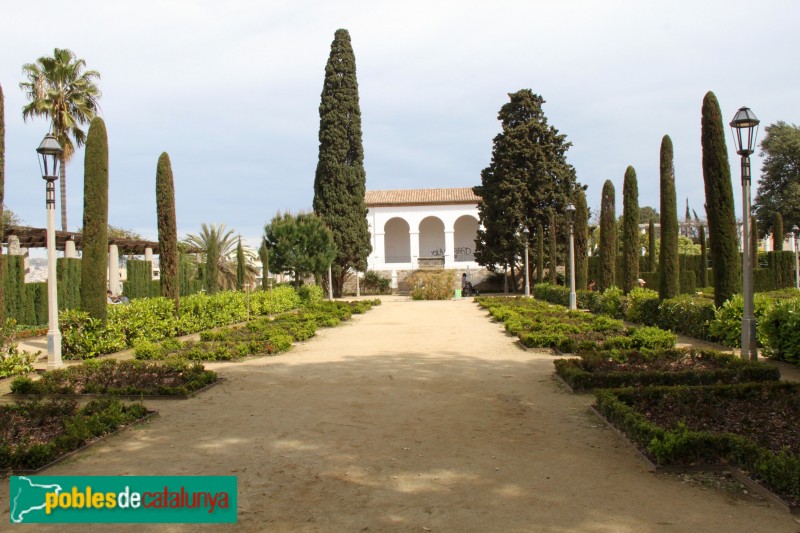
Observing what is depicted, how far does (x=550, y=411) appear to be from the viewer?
6281mm

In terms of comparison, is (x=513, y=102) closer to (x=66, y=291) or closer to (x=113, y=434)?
(x=66, y=291)

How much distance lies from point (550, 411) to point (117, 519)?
4133 mm

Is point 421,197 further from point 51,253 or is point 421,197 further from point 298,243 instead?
point 51,253

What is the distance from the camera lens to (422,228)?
50.5 m

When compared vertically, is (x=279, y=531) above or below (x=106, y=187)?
below

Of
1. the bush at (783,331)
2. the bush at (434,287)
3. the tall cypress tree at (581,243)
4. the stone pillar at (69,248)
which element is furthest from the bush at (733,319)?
the bush at (434,287)

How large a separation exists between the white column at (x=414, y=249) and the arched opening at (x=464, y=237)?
3.48m

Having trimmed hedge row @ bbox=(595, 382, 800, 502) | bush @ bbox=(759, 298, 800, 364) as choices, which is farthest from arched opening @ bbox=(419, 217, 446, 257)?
trimmed hedge row @ bbox=(595, 382, 800, 502)

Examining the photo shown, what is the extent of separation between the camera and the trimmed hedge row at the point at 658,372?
697 cm

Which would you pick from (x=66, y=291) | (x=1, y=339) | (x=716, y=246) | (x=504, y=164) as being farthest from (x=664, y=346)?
(x=504, y=164)

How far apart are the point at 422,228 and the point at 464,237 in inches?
137

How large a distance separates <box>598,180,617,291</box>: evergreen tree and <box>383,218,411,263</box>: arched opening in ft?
94.1

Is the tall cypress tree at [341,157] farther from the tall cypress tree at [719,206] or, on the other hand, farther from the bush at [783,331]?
the bush at [783,331]

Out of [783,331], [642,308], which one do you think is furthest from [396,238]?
[783,331]
